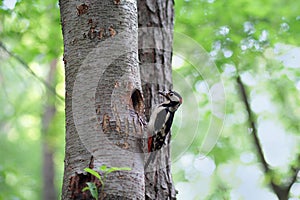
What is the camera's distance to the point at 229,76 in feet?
18.1

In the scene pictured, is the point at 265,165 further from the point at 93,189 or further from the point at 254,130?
the point at 93,189

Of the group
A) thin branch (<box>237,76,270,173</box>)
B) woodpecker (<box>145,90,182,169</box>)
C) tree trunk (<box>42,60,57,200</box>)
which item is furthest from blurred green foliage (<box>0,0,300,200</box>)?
tree trunk (<box>42,60,57,200</box>)

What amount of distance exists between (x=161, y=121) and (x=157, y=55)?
26.8 inches

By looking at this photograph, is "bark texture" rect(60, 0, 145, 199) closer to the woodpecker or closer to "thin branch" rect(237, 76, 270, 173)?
the woodpecker

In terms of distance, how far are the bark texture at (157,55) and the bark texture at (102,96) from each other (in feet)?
2.63

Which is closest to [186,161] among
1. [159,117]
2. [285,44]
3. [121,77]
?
[285,44]

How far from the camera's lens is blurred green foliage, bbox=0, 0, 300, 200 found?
15.7 feet

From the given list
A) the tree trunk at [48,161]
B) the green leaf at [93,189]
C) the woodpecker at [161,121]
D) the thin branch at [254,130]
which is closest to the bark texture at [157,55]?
the woodpecker at [161,121]

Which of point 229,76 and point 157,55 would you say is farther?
point 229,76

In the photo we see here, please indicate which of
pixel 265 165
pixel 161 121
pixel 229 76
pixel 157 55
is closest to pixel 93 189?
pixel 161 121

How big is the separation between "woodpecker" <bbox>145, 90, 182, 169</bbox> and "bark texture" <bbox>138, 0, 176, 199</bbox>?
0.11m

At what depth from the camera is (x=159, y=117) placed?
10.1ft

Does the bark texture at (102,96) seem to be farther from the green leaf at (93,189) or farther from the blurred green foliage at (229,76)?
the blurred green foliage at (229,76)

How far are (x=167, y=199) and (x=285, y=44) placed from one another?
3060 millimetres
